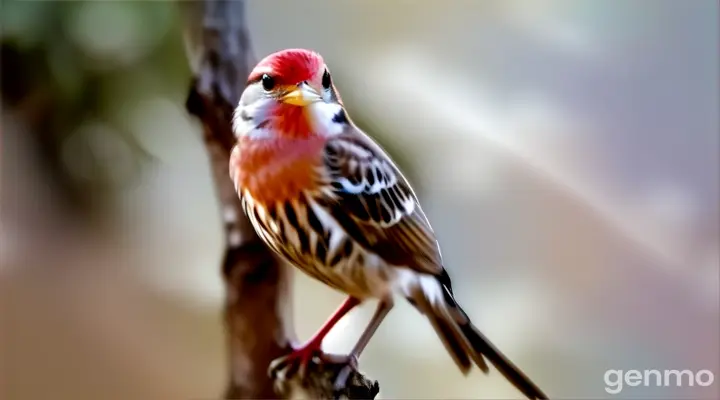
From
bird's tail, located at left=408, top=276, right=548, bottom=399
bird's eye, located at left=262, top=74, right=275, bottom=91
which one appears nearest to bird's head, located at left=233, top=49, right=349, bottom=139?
bird's eye, located at left=262, top=74, right=275, bottom=91

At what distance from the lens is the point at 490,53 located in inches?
39.6

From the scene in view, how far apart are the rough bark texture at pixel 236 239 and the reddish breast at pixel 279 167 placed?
74mm

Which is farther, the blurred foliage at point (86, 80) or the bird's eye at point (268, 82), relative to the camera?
the blurred foliage at point (86, 80)

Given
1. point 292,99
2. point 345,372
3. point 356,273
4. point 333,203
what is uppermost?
point 292,99

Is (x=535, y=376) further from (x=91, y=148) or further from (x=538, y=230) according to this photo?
(x=91, y=148)

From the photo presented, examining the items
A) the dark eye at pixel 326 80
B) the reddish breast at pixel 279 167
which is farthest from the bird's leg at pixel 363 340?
the dark eye at pixel 326 80

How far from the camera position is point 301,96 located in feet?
3.08

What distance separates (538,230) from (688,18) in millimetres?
383

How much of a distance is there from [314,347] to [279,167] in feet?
0.90

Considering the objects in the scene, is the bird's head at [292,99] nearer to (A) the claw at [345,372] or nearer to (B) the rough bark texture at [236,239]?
(B) the rough bark texture at [236,239]

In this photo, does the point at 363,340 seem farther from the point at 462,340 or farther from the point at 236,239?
the point at 236,239

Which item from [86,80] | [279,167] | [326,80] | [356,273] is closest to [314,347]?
[356,273]

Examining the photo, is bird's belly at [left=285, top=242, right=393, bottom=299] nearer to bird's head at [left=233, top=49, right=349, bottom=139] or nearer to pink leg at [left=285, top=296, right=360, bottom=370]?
pink leg at [left=285, top=296, right=360, bottom=370]

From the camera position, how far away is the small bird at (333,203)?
0.94 meters
